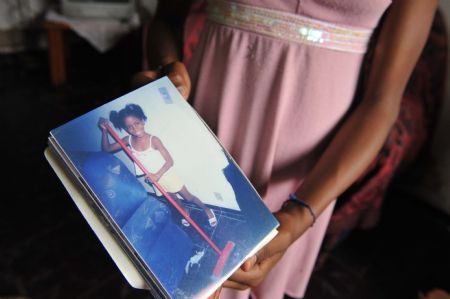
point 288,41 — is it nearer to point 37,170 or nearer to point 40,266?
point 40,266

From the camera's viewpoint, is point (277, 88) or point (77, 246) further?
point (77, 246)

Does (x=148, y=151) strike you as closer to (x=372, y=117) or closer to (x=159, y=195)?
(x=159, y=195)

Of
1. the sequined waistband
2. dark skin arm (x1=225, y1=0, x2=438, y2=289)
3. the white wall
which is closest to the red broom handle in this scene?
dark skin arm (x1=225, y1=0, x2=438, y2=289)

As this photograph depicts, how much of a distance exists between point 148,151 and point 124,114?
2.2 inches

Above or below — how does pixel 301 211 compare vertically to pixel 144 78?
below

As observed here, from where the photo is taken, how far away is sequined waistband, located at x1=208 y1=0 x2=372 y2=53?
502 mm

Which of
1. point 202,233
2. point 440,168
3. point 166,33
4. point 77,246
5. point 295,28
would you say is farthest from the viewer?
point 440,168

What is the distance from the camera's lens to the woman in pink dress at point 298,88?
50 cm

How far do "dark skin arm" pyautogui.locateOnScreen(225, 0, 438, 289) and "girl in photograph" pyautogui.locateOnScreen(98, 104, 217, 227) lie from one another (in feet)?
0.52

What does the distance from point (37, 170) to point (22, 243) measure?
446 mm

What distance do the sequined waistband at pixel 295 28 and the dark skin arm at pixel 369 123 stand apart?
44mm

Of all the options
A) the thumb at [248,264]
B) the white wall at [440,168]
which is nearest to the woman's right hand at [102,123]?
the thumb at [248,264]

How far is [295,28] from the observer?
1.66 feet

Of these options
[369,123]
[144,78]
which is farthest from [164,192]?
[369,123]
